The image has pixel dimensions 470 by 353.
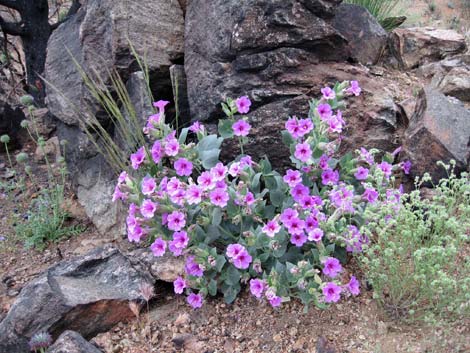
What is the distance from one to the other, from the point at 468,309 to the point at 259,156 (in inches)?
59.0

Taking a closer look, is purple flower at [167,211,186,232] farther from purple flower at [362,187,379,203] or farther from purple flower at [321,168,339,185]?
purple flower at [362,187,379,203]

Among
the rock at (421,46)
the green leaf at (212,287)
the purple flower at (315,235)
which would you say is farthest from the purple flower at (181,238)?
the rock at (421,46)

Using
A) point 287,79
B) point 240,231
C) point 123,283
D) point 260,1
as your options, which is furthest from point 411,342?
point 260,1

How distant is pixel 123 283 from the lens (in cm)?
295

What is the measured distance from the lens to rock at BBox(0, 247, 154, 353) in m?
2.70

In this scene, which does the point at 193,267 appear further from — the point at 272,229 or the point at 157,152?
the point at 157,152

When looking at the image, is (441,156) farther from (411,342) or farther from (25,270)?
(25,270)

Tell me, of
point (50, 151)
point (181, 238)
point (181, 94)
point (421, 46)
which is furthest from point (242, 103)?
point (50, 151)

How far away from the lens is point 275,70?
3348 millimetres

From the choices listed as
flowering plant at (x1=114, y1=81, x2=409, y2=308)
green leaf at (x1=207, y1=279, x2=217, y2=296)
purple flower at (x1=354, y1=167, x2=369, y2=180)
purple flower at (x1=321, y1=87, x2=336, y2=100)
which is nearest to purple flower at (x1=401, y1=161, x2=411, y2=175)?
flowering plant at (x1=114, y1=81, x2=409, y2=308)

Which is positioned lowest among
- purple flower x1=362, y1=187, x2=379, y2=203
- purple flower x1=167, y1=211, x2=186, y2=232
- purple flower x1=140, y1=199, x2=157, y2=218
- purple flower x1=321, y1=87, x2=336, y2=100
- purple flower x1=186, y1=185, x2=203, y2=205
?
purple flower x1=362, y1=187, x2=379, y2=203

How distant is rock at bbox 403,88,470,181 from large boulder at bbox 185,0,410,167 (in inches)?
6.0

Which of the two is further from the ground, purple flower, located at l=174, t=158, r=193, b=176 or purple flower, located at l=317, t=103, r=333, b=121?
purple flower, located at l=317, t=103, r=333, b=121

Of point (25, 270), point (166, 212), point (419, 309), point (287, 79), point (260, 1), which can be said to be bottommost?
point (25, 270)
